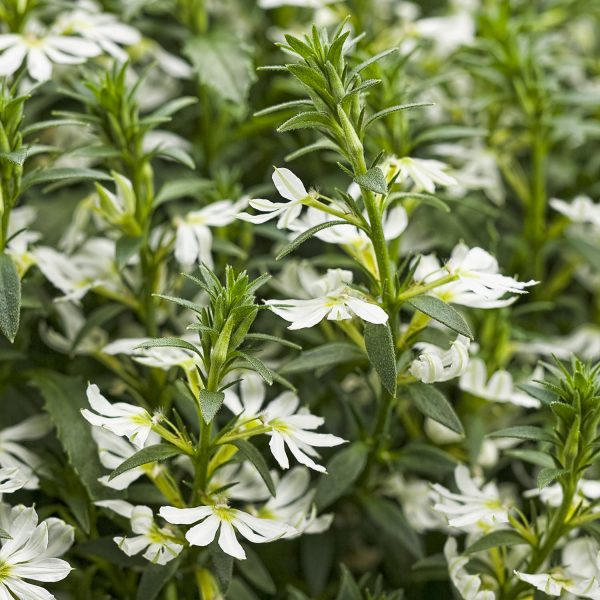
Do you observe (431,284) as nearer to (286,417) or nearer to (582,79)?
(286,417)

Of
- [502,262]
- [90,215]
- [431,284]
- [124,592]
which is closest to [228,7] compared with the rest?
[90,215]

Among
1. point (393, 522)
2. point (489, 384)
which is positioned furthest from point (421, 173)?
point (393, 522)

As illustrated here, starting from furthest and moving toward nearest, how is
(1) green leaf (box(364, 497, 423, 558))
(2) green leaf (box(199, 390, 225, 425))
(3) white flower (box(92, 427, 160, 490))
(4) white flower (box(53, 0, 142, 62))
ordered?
(4) white flower (box(53, 0, 142, 62)), (1) green leaf (box(364, 497, 423, 558)), (3) white flower (box(92, 427, 160, 490)), (2) green leaf (box(199, 390, 225, 425))

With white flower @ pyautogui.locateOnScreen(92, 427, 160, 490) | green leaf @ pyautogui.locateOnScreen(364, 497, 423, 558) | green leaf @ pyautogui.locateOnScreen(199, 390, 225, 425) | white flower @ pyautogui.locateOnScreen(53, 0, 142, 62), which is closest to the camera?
green leaf @ pyautogui.locateOnScreen(199, 390, 225, 425)

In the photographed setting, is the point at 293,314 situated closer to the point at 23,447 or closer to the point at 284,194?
the point at 284,194

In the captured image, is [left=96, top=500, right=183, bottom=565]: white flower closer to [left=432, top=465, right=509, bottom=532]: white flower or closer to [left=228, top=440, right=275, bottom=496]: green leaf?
[left=228, top=440, right=275, bottom=496]: green leaf

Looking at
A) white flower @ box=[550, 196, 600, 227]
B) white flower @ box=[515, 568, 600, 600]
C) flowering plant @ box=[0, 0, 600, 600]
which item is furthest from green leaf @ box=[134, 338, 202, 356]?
white flower @ box=[550, 196, 600, 227]

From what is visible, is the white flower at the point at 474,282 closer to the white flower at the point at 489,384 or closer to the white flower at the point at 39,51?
the white flower at the point at 489,384
